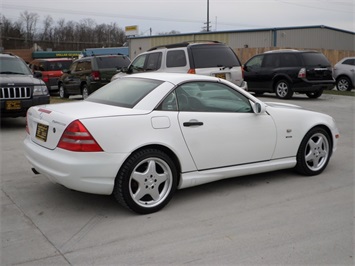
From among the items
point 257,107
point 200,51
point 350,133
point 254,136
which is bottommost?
point 350,133

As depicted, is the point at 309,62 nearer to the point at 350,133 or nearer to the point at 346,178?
the point at 350,133

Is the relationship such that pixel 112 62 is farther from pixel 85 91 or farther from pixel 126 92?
pixel 126 92

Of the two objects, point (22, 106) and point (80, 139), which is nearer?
point (80, 139)

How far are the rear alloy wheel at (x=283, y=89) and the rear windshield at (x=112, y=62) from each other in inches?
225

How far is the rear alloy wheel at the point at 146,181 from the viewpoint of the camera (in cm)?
405

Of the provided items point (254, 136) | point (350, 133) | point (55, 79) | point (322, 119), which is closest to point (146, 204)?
point (254, 136)

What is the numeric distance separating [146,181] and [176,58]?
7286 millimetres

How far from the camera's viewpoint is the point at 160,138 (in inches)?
166

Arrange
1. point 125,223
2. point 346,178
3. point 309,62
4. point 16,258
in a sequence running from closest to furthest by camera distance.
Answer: point 16,258 → point 125,223 → point 346,178 → point 309,62

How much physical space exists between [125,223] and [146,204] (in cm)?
33

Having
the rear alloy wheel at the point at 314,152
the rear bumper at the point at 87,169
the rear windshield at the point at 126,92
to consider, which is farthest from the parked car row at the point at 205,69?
the rear alloy wheel at the point at 314,152

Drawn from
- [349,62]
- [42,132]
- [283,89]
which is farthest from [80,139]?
[349,62]

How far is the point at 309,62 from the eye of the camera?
14.3 meters

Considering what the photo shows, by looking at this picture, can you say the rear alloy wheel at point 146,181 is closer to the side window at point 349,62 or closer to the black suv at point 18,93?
the black suv at point 18,93
